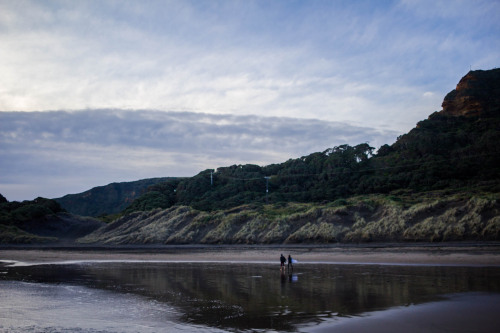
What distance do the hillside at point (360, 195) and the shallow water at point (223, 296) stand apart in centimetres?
1848

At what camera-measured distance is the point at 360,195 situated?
210ft

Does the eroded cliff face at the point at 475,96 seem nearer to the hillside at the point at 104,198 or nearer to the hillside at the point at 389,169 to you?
the hillside at the point at 389,169

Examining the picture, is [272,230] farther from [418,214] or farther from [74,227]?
[74,227]

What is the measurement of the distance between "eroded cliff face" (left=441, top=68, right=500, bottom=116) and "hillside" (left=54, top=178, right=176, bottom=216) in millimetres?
108625

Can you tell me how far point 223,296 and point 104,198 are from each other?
512 ft

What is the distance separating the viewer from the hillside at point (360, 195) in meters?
40.3

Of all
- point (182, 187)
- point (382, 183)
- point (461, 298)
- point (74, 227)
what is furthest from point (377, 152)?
point (461, 298)

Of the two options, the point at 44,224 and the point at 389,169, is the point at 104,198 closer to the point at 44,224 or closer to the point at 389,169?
the point at 44,224

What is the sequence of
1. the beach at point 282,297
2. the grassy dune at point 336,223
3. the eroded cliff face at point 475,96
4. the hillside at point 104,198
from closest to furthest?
1. the beach at point 282,297
2. the grassy dune at point 336,223
3. the eroded cliff face at point 475,96
4. the hillside at point 104,198

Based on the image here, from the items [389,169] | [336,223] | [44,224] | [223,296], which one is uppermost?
[389,169]

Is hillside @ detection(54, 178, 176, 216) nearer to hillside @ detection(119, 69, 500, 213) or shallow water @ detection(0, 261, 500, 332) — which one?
hillside @ detection(119, 69, 500, 213)

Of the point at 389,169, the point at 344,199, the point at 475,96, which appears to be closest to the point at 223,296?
the point at 344,199

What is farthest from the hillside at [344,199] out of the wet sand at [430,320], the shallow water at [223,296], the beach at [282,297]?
the wet sand at [430,320]

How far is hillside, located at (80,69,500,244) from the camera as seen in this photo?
132ft
